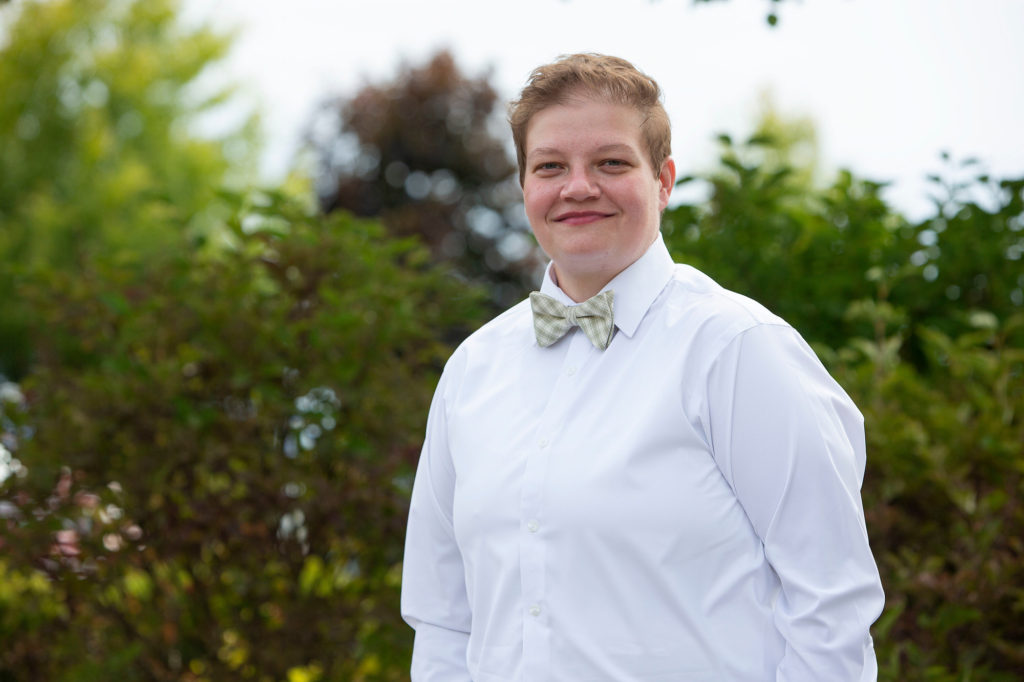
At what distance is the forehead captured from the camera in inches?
78.0

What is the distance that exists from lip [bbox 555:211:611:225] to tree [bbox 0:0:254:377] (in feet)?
64.8

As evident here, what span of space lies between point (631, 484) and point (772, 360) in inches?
13.0

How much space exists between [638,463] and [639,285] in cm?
39

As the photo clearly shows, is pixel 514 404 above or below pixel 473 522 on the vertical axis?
above

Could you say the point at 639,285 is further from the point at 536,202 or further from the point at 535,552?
the point at 535,552

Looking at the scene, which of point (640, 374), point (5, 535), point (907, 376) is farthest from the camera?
point (5, 535)

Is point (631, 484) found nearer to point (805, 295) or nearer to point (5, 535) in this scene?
point (805, 295)

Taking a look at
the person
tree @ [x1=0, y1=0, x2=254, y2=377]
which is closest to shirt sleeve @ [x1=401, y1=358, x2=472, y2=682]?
the person

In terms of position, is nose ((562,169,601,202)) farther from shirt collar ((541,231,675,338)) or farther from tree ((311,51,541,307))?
tree ((311,51,541,307))

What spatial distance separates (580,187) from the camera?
6.49 feet

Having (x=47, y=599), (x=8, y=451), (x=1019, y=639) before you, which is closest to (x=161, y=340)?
(x=8, y=451)

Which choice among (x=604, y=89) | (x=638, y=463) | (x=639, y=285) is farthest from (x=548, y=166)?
(x=638, y=463)

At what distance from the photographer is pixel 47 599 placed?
4.32m

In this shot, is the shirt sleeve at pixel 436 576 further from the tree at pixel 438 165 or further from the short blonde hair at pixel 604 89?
the tree at pixel 438 165
